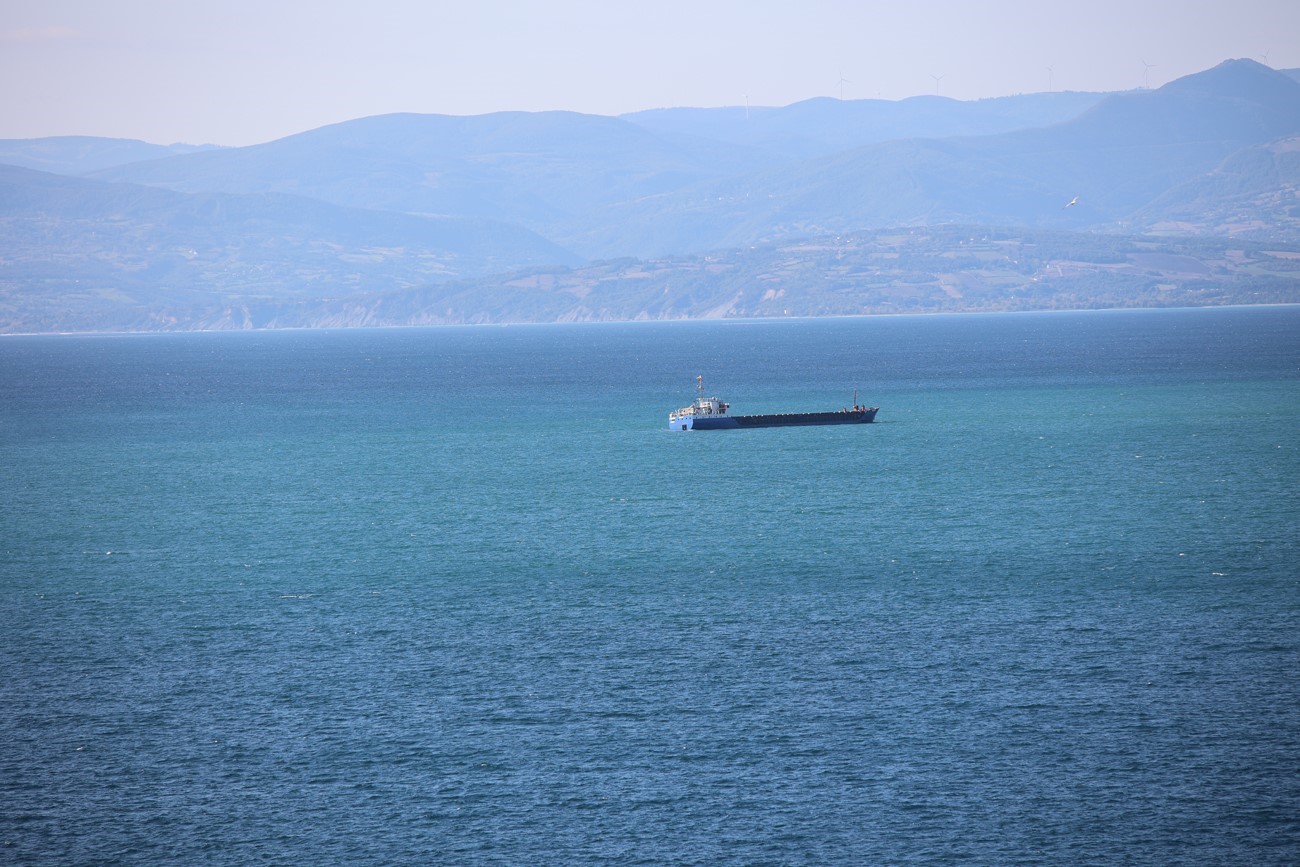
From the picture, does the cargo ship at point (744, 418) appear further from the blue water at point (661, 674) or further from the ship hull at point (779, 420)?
the blue water at point (661, 674)

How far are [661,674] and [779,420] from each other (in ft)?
391

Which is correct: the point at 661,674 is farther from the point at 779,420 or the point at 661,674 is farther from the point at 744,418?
the point at 779,420

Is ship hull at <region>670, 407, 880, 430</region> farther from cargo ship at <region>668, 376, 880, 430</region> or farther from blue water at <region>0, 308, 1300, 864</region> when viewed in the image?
blue water at <region>0, 308, 1300, 864</region>

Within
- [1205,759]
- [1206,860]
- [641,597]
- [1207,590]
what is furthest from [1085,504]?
[1206,860]

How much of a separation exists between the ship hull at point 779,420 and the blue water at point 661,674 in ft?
175

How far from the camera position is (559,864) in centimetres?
4391

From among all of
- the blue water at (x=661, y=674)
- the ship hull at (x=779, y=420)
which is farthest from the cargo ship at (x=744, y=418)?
the blue water at (x=661, y=674)

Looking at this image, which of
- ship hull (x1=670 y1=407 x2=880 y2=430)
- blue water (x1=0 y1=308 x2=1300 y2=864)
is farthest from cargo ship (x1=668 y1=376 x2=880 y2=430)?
blue water (x1=0 y1=308 x2=1300 y2=864)

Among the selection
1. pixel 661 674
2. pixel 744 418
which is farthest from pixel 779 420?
pixel 661 674

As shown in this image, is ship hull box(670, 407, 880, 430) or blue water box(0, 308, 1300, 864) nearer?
blue water box(0, 308, 1300, 864)

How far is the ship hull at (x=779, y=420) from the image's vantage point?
17275cm

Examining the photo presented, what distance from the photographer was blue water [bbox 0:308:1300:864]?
151 feet

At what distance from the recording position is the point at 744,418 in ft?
579

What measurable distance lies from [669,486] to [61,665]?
63778 mm
